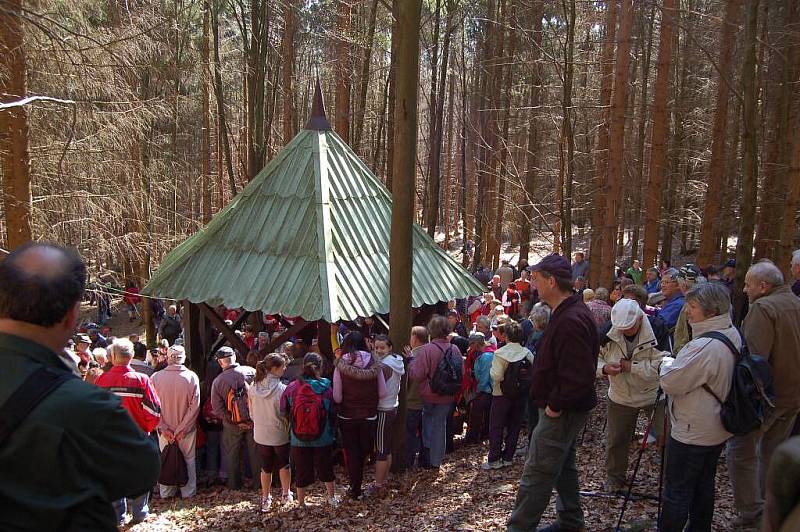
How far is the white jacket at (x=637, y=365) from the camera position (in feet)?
17.2

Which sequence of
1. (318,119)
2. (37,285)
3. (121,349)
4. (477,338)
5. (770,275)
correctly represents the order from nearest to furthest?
(37,285) → (770,275) → (121,349) → (477,338) → (318,119)

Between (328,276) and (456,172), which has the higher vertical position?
(456,172)

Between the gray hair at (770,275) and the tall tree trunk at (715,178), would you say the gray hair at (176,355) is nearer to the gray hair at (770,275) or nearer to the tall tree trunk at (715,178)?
the gray hair at (770,275)

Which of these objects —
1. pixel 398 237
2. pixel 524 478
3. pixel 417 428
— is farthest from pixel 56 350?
pixel 417 428

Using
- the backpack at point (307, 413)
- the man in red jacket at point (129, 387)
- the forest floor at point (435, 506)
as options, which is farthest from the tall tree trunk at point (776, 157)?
the man in red jacket at point (129, 387)

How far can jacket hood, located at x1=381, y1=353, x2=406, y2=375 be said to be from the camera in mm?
6395

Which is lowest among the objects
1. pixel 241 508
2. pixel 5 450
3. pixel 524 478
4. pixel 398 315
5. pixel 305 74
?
pixel 241 508

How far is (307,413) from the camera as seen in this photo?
617 centimetres

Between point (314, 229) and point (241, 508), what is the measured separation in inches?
143

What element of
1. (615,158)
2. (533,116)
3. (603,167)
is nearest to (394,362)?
(615,158)

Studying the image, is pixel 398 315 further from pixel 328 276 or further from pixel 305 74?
pixel 305 74

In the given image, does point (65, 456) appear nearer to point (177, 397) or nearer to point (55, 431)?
point (55, 431)

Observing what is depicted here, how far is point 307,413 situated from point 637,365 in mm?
3083

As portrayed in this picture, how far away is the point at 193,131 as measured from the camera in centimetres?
2561
